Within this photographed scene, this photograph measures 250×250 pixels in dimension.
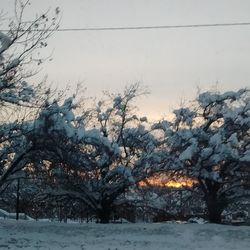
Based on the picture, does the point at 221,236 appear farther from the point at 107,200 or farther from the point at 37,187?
the point at 37,187

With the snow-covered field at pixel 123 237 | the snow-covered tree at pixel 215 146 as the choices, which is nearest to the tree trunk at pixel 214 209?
the snow-covered tree at pixel 215 146

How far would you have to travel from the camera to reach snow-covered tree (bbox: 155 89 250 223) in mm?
27766

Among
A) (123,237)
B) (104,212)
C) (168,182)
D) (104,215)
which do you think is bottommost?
(123,237)

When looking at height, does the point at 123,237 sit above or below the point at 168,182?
below

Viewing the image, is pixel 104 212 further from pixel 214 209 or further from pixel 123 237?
pixel 123 237

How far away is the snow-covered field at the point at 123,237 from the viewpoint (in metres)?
18.0

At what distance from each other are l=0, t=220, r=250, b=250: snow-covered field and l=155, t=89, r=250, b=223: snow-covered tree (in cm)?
509

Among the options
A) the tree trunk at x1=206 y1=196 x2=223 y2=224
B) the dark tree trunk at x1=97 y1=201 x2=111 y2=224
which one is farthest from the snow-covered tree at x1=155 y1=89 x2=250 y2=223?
the dark tree trunk at x1=97 y1=201 x2=111 y2=224

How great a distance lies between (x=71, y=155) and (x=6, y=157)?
336 centimetres

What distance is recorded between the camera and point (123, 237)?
20719mm

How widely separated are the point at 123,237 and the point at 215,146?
28.0ft

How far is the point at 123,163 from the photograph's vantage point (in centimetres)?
2978

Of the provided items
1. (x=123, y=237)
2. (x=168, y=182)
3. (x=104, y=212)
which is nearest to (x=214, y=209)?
(x=168, y=182)

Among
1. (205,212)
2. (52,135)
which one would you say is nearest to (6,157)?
(52,135)
